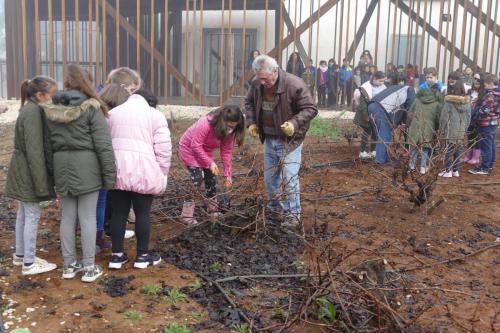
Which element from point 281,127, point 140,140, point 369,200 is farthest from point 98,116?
point 369,200

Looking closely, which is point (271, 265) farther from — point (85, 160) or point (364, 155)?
point (364, 155)

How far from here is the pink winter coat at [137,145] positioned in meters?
3.86

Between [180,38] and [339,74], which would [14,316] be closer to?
[339,74]

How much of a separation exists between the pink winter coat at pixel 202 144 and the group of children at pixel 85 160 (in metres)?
0.68

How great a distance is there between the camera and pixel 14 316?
339 centimetres

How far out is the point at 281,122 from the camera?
4973 millimetres

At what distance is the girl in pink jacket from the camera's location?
4691 millimetres

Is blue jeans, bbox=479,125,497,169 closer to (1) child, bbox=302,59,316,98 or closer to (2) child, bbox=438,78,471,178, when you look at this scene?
(2) child, bbox=438,78,471,178

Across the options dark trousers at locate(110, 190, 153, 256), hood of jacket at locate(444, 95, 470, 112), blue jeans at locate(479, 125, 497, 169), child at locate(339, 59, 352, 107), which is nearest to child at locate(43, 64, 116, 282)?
dark trousers at locate(110, 190, 153, 256)

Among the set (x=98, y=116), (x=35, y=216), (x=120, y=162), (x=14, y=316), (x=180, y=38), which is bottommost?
(x=14, y=316)

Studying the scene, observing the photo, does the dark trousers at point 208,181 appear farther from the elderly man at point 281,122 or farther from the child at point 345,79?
the child at point 345,79

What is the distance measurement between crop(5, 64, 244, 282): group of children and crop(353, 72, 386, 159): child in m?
4.55

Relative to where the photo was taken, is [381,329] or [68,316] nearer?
[381,329]

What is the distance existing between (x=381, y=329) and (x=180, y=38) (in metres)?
13.5
